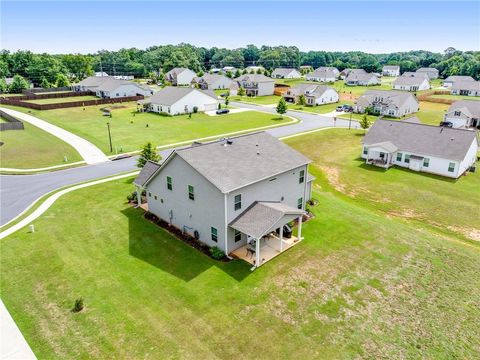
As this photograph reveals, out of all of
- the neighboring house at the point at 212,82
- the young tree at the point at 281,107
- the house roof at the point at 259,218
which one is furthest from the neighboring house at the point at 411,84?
the house roof at the point at 259,218

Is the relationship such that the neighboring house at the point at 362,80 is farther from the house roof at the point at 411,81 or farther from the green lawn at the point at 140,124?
the green lawn at the point at 140,124

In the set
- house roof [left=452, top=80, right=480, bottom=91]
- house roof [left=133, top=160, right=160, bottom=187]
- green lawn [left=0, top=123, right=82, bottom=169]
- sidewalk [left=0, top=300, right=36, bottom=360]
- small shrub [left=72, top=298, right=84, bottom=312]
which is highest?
house roof [left=452, top=80, right=480, bottom=91]

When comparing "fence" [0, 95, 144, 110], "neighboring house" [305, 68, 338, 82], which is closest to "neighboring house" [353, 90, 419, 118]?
"fence" [0, 95, 144, 110]

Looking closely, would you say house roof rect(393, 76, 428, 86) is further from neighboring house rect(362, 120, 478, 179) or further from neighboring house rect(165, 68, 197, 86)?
neighboring house rect(362, 120, 478, 179)

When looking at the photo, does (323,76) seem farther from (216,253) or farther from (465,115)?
(216,253)

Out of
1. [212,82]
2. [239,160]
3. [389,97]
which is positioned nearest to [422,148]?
[239,160]

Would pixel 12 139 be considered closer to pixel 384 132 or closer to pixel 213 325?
pixel 213 325

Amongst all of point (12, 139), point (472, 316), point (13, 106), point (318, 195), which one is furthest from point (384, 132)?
point (13, 106)
